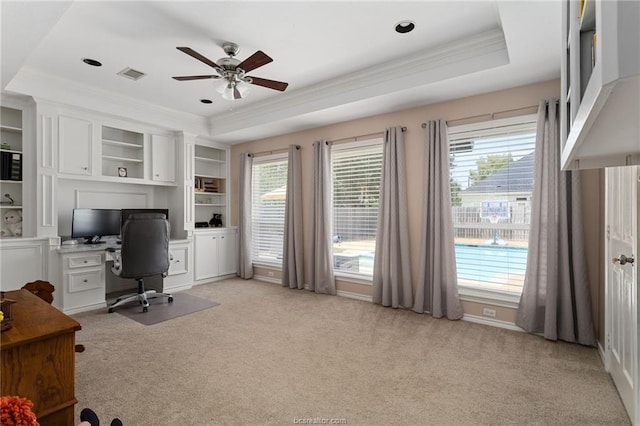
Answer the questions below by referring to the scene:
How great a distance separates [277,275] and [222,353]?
269cm

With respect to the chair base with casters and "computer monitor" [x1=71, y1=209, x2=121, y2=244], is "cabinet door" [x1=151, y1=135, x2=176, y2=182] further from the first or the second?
the chair base with casters

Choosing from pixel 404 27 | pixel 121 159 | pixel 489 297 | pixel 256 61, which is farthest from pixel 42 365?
pixel 121 159

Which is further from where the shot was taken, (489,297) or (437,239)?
(437,239)

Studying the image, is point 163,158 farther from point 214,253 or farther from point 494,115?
point 494,115

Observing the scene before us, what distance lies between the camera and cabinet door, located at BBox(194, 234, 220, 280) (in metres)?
5.27

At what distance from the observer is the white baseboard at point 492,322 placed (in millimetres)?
3251

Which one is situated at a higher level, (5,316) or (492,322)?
(5,316)

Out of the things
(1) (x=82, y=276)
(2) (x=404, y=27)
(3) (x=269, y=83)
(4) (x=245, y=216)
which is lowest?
(1) (x=82, y=276)

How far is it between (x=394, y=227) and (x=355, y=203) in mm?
763

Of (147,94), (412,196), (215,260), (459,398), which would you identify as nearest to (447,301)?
(412,196)

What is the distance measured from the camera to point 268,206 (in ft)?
18.3

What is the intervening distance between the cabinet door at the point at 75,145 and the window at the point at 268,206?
2.38 metres

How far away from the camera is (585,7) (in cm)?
70

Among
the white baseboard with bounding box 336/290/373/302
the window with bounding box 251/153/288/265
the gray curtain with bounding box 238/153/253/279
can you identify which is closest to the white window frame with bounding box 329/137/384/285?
the white baseboard with bounding box 336/290/373/302
